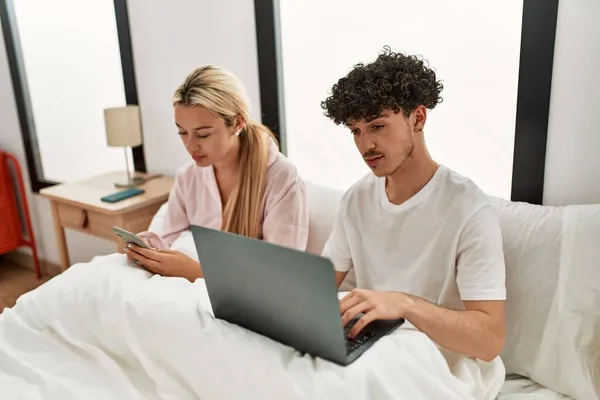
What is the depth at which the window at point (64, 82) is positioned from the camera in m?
2.65

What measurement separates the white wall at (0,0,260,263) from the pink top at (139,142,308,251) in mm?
417

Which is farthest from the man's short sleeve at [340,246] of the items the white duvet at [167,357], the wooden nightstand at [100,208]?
the wooden nightstand at [100,208]

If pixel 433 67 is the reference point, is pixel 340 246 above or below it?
below

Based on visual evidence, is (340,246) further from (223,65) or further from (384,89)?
(223,65)

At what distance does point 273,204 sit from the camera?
1674 mm

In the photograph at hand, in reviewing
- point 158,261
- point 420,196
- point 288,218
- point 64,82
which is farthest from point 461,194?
point 64,82

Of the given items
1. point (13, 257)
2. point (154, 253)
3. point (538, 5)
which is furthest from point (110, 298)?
point (13, 257)

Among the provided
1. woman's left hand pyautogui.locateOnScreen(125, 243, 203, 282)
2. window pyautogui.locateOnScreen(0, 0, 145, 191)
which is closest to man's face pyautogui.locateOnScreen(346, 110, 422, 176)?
woman's left hand pyautogui.locateOnScreen(125, 243, 203, 282)

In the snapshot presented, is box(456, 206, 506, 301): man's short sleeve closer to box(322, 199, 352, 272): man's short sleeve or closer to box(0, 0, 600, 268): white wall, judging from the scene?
box(322, 199, 352, 272): man's short sleeve

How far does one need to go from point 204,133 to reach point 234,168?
20 cm

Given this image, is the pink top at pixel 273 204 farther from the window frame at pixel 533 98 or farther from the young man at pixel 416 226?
the window frame at pixel 533 98

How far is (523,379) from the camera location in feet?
4.32

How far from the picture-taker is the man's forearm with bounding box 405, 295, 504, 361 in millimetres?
1069

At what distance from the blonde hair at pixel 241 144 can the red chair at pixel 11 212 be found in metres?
1.75
